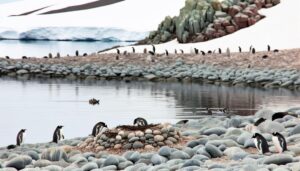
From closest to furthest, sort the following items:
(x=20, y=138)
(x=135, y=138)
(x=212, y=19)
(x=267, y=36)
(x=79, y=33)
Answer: (x=135, y=138), (x=20, y=138), (x=267, y=36), (x=212, y=19), (x=79, y=33)

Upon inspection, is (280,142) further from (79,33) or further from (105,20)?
(105,20)

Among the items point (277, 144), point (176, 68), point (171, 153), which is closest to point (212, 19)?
point (176, 68)

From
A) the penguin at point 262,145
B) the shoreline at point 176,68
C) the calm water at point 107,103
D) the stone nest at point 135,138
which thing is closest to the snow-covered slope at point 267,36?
the shoreline at point 176,68

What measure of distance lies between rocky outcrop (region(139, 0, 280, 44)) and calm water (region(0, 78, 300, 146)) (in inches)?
809

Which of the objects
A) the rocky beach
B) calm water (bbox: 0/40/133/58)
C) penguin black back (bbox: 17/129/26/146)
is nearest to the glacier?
calm water (bbox: 0/40/133/58)

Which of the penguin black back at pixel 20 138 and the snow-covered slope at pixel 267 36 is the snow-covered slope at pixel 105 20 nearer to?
the snow-covered slope at pixel 267 36

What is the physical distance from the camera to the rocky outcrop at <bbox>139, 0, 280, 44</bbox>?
5762 cm

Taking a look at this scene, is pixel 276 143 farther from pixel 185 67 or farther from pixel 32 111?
pixel 185 67

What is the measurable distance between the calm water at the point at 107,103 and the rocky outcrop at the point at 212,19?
67.4 feet

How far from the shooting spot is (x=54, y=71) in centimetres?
4544

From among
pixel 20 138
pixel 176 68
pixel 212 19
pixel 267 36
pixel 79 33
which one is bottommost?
pixel 20 138

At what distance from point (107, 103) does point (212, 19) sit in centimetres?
3229

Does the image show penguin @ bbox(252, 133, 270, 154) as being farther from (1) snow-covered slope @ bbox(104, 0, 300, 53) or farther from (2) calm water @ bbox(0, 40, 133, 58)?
(2) calm water @ bbox(0, 40, 133, 58)

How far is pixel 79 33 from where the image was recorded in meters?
99.0
